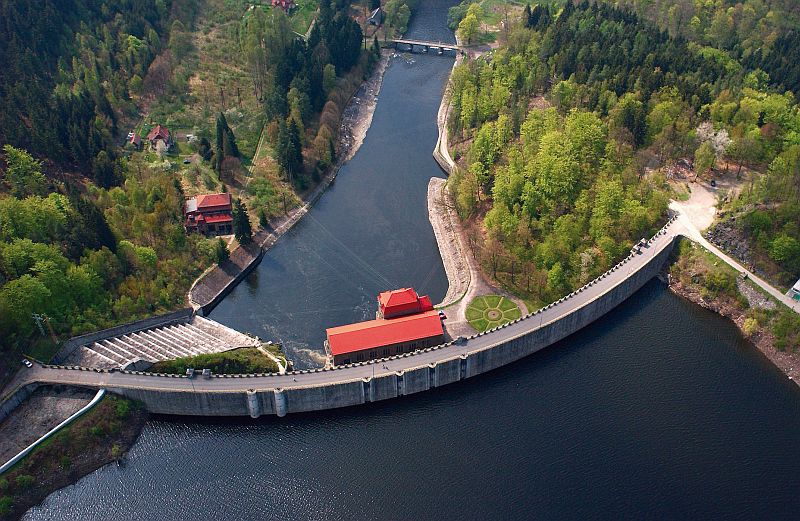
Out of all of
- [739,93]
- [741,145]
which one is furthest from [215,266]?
[739,93]

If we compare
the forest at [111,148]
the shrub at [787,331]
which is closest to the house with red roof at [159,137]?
the forest at [111,148]

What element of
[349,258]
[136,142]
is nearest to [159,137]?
[136,142]

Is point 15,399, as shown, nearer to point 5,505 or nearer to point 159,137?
point 5,505

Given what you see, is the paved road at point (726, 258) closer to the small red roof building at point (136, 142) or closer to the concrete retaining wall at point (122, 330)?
the concrete retaining wall at point (122, 330)

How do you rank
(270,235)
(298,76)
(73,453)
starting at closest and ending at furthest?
(73,453)
(270,235)
(298,76)

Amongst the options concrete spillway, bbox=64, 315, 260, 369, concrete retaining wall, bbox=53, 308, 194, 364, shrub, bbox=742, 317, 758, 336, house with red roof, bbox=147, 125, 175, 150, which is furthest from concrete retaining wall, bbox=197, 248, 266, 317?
shrub, bbox=742, 317, 758, 336

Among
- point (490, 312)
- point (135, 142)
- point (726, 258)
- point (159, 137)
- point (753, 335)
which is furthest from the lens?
point (159, 137)
